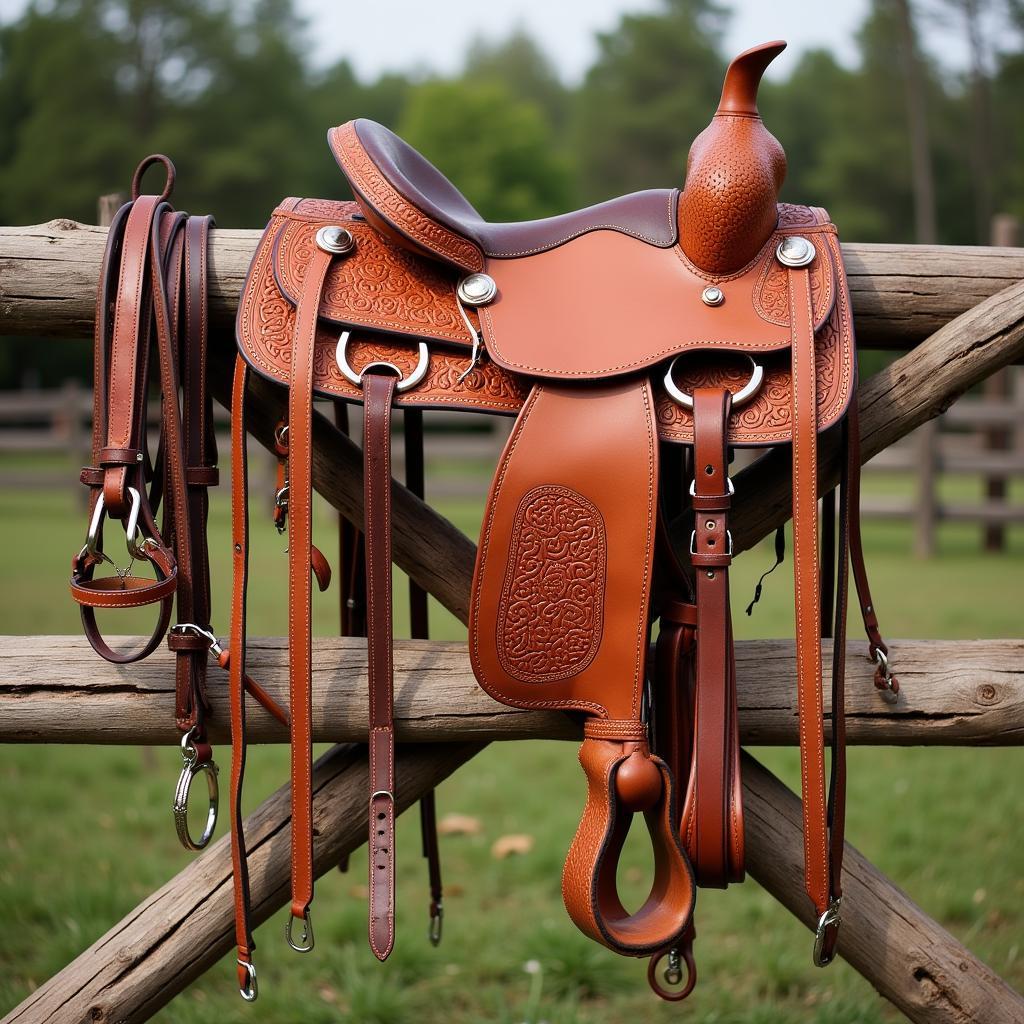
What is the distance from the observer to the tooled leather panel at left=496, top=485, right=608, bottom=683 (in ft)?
4.47

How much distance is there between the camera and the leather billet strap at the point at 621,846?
1.31 meters

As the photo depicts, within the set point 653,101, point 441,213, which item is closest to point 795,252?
point 441,213

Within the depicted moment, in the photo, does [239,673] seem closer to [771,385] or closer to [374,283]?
Answer: [374,283]

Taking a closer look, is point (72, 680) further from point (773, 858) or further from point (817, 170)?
point (817, 170)

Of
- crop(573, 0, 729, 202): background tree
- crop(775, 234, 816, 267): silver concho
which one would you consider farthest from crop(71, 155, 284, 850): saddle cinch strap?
crop(573, 0, 729, 202): background tree

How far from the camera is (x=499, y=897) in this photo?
2.85 meters

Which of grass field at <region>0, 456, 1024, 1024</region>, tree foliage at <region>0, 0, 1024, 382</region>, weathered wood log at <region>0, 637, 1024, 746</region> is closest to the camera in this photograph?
weathered wood log at <region>0, 637, 1024, 746</region>

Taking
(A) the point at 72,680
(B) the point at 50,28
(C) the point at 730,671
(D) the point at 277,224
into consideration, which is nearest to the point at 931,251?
(C) the point at 730,671

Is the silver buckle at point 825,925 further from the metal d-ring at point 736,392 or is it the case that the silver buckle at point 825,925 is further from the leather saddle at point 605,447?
the metal d-ring at point 736,392

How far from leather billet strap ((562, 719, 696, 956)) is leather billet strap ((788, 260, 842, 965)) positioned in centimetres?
19

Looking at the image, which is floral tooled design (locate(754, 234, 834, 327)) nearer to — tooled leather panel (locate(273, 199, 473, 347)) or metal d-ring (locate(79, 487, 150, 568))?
tooled leather panel (locate(273, 199, 473, 347))

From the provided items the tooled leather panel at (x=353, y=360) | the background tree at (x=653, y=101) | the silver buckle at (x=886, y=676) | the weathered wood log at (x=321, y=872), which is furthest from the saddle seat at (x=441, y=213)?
the background tree at (x=653, y=101)

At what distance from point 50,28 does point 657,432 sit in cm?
3216

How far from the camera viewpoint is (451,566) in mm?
1630
